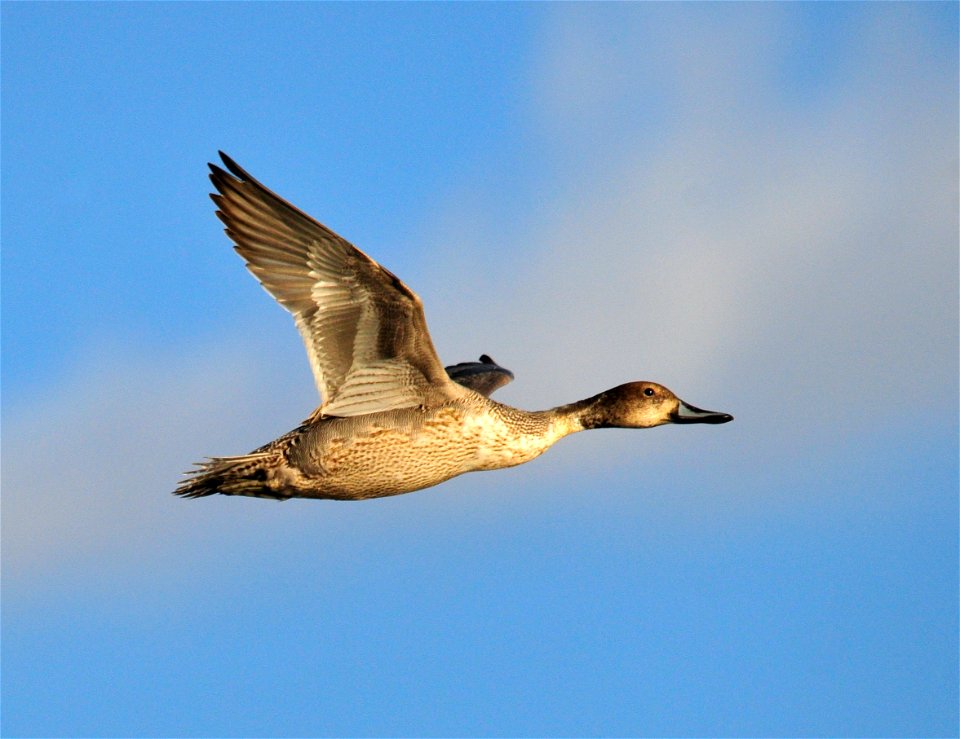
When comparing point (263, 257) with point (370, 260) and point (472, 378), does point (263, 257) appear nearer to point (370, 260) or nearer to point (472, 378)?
point (370, 260)

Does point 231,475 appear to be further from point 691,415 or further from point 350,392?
point 691,415

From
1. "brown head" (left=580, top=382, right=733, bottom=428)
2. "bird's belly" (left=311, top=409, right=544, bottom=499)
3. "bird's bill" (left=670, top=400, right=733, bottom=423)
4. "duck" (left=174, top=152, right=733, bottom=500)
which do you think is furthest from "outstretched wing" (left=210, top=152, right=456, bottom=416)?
"bird's bill" (left=670, top=400, right=733, bottom=423)

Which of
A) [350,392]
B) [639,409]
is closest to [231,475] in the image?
[350,392]

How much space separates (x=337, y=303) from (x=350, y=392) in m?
0.87

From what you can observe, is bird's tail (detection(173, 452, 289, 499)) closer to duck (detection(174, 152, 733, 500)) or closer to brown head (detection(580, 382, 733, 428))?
duck (detection(174, 152, 733, 500))

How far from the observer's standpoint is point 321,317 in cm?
1426

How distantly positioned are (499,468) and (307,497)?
177 cm

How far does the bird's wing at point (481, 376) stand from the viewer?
1781 centimetres

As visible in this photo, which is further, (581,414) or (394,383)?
(581,414)

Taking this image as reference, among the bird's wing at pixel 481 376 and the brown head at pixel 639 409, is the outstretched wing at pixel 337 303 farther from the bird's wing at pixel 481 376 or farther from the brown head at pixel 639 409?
the bird's wing at pixel 481 376

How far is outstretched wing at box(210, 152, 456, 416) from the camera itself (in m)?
13.9

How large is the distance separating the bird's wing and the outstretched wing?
292 cm

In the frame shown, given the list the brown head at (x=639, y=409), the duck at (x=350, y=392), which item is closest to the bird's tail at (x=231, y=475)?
the duck at (x=350, y=392)

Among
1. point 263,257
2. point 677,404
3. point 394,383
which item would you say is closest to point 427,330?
point 394,383
